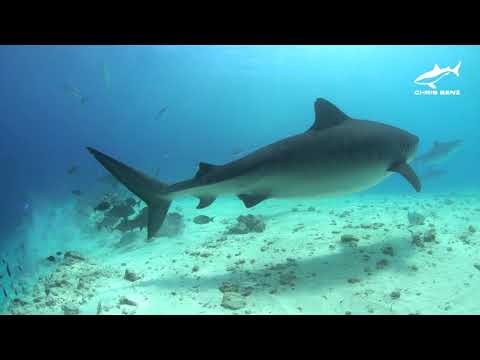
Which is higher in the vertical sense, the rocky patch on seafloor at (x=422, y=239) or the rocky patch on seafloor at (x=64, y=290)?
the rocky patch on seafloor at (x=422, y=239)

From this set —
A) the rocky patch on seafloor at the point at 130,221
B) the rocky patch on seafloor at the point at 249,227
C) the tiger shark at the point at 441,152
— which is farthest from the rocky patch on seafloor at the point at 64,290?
the tiger shark at the point at 441,152

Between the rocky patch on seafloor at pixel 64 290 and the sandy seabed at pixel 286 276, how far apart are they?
2 centimetres

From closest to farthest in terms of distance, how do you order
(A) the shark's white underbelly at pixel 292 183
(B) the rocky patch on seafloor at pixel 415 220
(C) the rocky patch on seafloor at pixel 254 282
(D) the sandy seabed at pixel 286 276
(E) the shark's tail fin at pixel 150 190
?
(D) the sandy seabed at pixel 286 276 → (C) the rocky patch on seafloor at pixel 254 282 → (A) the shark's white underbelly at pixel 292 183 → (E) the shark's tail fin at pixel 150 190 → (B) the rocky patch on seafloor at pixel 415 220

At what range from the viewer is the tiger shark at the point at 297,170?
18.9ft

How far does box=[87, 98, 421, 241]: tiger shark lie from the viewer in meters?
5.77

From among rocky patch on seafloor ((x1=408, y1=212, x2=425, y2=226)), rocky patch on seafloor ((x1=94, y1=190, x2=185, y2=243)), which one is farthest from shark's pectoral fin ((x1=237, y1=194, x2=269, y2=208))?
rocky patch on seafloor ((x1=94, y1=190, x2=185, y2=243))

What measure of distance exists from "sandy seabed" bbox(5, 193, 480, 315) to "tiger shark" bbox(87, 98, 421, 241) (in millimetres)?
1171

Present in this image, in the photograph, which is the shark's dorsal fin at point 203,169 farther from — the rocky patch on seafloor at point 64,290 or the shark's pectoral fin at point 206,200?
the rocky patch on seafloor at point 64,290

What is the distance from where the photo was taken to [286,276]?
561 cm

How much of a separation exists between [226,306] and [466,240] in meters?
5.10

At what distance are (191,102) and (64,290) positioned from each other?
11184 cm
